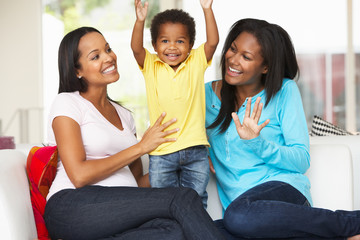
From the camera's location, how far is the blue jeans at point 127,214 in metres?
1.59

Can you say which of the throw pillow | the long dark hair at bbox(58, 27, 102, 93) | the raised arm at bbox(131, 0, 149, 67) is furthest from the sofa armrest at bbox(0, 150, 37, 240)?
the throw pillow

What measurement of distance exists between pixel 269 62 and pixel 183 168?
608 mm

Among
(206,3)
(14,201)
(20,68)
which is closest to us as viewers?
(14,201)

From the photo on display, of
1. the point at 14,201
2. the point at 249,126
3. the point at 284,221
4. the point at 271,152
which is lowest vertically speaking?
the point at 284,221

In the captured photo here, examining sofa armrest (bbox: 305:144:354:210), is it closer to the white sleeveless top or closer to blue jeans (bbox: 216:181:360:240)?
blue jeans (bbox: 216:181:360:240)

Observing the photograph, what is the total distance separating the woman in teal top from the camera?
1728 mm

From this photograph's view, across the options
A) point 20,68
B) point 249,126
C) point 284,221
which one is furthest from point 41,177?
point 20,68

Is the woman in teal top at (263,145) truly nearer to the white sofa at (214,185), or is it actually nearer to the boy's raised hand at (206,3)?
the white sofa at (214,185)

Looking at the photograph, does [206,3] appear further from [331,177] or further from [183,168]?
[331,177]

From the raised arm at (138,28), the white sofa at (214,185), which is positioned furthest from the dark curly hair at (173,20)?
the white sofa at (214,185)

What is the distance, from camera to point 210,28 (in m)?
1.94

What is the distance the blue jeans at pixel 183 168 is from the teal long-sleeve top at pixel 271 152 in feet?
0.34

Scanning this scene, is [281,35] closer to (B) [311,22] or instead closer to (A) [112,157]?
(A) [112,157]

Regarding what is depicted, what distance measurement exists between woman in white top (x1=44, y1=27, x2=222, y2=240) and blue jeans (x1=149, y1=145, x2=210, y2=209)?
90mm
